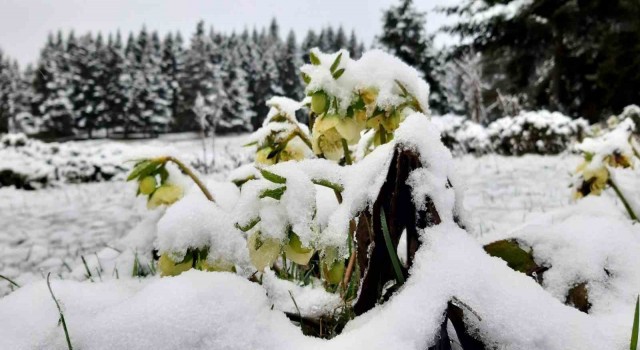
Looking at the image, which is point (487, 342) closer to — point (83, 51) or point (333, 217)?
point (333, 217)

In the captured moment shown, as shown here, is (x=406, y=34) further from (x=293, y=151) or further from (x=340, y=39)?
(x=340, y=39)

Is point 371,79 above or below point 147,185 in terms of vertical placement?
above

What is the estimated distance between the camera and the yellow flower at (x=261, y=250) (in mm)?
681

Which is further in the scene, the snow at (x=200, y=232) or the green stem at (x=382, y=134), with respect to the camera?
the green stem at (x=382, y=134)

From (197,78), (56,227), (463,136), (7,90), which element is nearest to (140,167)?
(56,227)

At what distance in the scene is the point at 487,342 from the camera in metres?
0.55

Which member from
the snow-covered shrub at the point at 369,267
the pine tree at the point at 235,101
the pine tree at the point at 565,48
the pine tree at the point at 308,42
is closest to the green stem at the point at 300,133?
the snow-covered shrub at the point at 369,267

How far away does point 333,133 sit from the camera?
2.95 feet

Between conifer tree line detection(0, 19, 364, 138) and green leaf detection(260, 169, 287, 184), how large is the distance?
120ft

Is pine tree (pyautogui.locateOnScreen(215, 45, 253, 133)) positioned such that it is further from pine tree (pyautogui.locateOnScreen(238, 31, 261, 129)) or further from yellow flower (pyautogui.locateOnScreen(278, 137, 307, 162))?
yellow flower (pyautogui.locateOnScreen(278, 137, 307, 162))

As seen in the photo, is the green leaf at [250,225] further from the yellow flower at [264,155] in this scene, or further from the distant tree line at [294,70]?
the distant tree line at [294,70]

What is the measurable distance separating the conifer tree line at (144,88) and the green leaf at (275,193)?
121 ft

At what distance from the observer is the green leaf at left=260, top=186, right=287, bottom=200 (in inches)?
25.3

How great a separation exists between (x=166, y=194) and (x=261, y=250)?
432 millimetres
